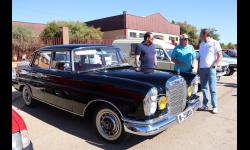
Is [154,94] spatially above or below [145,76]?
below

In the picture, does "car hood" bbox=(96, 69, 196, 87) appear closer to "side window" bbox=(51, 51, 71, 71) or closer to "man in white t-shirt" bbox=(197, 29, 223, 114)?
"side window" bbox=(51, 51, 71, 71)

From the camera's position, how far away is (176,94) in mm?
3459

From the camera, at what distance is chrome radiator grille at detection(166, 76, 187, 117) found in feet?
10.9

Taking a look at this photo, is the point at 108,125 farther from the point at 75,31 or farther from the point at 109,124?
the point at 75,31

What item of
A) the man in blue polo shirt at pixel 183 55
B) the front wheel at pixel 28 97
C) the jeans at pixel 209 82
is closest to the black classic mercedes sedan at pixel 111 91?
the front wheel at pixel 28 97

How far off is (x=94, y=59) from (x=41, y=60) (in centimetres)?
159

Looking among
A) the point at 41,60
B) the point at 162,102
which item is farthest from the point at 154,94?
the point at 41,60

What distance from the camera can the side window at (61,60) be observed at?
4.09 metres

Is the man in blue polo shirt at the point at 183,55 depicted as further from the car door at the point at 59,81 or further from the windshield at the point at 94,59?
the car door at the point at 59,81

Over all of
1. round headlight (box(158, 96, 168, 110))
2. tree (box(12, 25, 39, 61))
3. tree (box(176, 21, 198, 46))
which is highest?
tree (box(176, 21, 198, 46))

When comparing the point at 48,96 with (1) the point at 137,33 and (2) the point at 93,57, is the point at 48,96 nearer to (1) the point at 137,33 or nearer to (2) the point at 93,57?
(2) the point at 93,57

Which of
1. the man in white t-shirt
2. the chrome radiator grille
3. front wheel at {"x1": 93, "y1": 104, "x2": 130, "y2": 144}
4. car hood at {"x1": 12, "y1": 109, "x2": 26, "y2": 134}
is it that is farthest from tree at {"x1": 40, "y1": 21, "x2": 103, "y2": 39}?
car hood at {"x1": 12, "y1": 109, "x2": 26, "y2": 134}

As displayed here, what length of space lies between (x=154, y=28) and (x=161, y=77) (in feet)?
105
